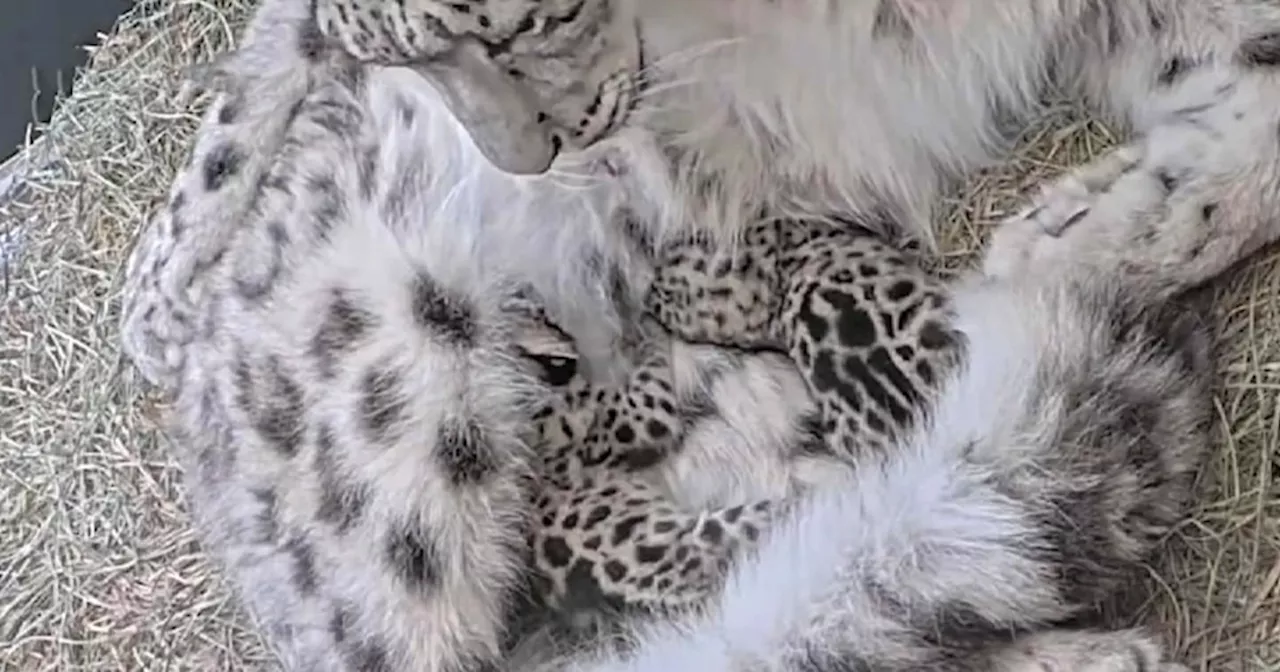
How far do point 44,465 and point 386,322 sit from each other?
2.39ft

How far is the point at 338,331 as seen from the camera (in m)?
2.09

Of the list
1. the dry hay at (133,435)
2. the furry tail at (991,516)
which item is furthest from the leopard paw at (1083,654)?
the dry hay at (133,435)

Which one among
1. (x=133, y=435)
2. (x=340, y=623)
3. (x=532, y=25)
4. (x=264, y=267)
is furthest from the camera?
(x=133, y=435)

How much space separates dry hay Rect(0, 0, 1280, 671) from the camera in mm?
2006

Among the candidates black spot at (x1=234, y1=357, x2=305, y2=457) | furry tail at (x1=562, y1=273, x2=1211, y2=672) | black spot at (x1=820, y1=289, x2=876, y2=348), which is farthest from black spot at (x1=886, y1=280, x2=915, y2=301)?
black spot at (x1=234, y1=357, x2=305, y2=457)

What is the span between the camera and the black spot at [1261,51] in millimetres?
2104

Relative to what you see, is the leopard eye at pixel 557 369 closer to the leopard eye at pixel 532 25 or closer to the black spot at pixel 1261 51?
the leopard eye at pixel 532 25

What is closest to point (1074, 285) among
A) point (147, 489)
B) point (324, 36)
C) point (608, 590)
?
point (608, 590)

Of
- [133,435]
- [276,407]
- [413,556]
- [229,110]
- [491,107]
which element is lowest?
[133,435]

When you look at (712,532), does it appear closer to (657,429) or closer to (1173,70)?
(657,429)

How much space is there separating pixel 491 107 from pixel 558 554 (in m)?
0.46

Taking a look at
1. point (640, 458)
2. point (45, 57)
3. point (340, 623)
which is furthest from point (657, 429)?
point (45, 57)

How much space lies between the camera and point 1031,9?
216 centimetres

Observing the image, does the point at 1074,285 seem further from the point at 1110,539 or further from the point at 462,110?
the point at 462,110
